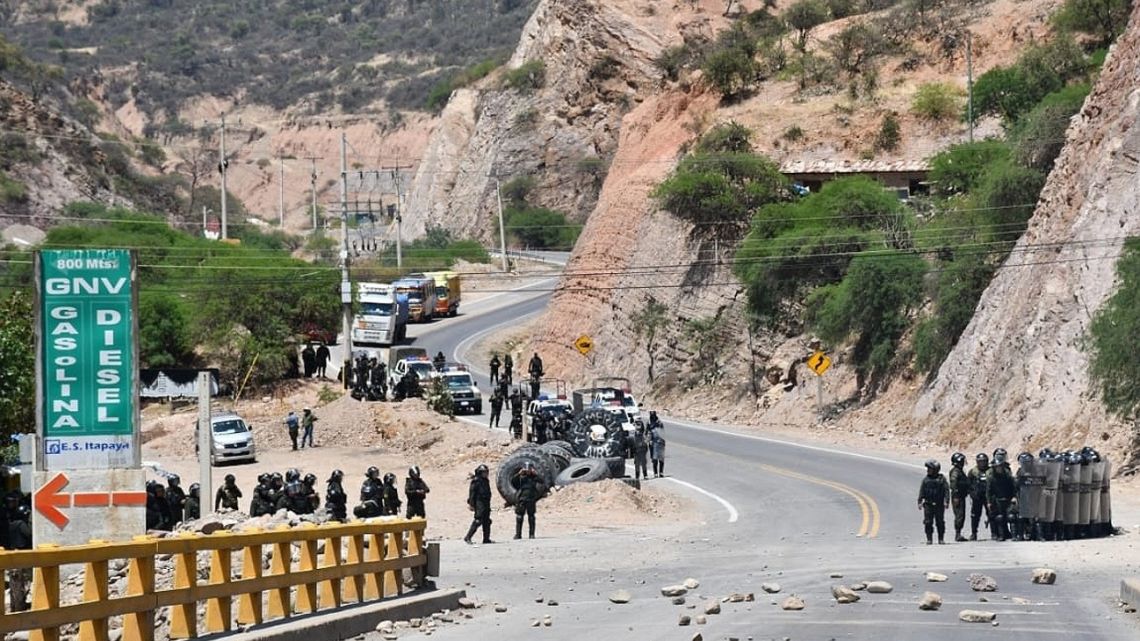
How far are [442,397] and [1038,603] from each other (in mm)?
36583

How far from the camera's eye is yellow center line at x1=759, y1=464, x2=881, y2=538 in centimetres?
2997

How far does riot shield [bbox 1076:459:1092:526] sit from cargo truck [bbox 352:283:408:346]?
49232 mm

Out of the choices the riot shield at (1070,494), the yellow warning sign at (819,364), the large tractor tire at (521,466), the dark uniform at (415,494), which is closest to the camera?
the riot shield at (1070,494)

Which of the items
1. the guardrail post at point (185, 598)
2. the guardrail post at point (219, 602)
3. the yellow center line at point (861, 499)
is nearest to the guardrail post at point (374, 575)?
the guardrail post at point (219, 602)

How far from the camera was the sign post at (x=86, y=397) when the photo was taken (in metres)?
16.5

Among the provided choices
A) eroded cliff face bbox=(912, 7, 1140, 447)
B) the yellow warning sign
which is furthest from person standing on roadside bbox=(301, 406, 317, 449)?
eroded cliff face bbox=(912, 7, 1140, 447)

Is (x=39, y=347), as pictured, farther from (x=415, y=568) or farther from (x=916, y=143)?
(x=916, y=143)

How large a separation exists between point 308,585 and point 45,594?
444cm

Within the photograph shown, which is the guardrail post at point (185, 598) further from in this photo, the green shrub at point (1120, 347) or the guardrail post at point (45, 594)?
the green shrub at point (1120, 347)

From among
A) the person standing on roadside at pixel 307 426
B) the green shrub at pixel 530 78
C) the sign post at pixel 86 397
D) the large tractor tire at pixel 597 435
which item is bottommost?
the person standing on roadside at pixel 307 426

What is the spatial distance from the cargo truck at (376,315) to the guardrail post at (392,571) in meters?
54.4

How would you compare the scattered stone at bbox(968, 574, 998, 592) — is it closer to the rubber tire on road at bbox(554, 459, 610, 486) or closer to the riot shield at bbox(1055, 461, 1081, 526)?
the riot shield at bbox(1055, 461, 1081, 526)

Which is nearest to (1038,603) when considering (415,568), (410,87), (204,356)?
(415,568)

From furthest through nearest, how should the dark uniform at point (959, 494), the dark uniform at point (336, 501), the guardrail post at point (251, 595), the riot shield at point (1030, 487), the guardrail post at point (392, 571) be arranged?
the dark uniform at point (959, 494) → the riot shield at point (1030, 487) → the dark uniform at point (336, 501) → the guardrail post at point (392, 571) → the guardrail post at point (251, 595)
